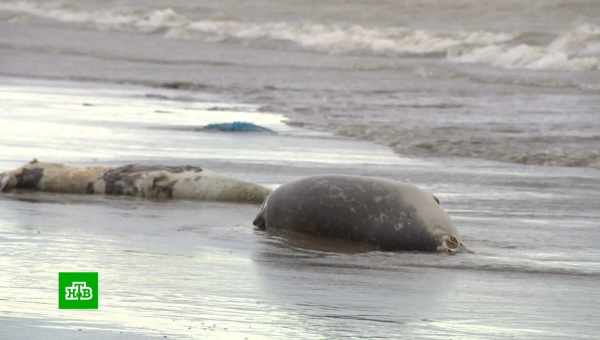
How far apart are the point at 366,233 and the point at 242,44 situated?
31404 mm

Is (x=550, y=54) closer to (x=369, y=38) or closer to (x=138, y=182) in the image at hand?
(x=369, y=38)

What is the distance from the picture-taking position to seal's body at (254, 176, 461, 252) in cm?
707

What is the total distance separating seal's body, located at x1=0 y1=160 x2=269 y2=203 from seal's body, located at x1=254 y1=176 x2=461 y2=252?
118cm

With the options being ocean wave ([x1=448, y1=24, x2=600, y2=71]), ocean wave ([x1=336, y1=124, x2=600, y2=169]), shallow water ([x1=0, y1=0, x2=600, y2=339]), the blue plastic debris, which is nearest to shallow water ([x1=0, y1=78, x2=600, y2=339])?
shallow water ([x1=0, y1=0, x2=600, y2=339])

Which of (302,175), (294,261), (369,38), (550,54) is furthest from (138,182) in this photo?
(369,38)

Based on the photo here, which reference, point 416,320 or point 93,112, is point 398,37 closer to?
point 93,112

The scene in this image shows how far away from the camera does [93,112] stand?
48.3 feet

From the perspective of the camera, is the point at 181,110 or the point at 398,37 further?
the point at 398,37

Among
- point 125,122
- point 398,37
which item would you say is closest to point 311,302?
point 125,122

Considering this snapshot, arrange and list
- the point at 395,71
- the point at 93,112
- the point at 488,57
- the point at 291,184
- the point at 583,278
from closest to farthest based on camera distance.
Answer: the point at 583,278 → the point at 291,184 → the point at 93,112 → the point at 395,71 → the point at 488,57

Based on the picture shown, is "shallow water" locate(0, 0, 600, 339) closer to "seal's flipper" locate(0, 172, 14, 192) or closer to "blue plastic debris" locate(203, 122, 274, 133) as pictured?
"blue plastic debris" locate(203, 122, 274, 133)

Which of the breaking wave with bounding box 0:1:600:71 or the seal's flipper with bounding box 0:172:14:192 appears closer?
the seal's flipper with bounding box 0:172:14:192

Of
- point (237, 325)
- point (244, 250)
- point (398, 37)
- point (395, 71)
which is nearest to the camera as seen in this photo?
point (237, 325)

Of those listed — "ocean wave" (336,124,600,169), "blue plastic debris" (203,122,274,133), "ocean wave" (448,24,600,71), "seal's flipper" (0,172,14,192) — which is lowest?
"seal's flipper" (0,172,14,192)
